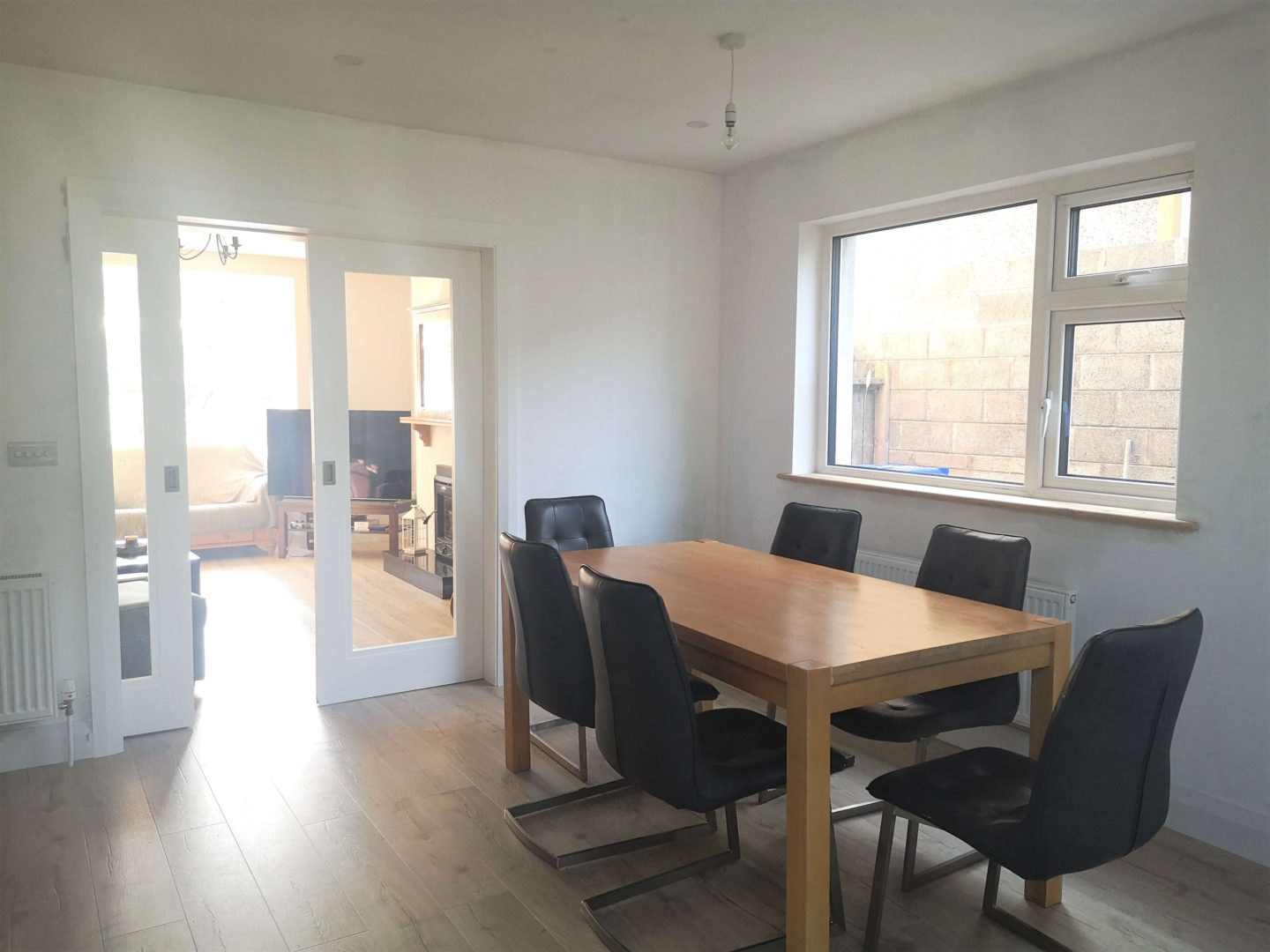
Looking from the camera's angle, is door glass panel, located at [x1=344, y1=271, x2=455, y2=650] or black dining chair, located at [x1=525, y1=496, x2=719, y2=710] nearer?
black dining chair, located at [x1=525, y1=496, x2=719, y2=710]

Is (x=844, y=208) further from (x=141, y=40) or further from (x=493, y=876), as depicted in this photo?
(x=493, y=876)

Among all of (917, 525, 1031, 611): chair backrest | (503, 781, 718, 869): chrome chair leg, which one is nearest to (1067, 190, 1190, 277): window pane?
(917, 525, 1031, 611): chair backrest

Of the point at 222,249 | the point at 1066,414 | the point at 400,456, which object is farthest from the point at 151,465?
the point at 222,249

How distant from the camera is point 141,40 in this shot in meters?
3.08

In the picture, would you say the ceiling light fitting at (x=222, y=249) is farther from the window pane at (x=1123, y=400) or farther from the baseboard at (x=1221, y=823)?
Result: the baseboard at (x=1221, y=823)

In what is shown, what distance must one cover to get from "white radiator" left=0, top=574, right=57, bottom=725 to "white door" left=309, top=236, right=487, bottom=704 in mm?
1024

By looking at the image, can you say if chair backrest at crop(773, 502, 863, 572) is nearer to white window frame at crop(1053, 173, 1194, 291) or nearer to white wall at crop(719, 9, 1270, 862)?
white wall at crop(719, 9, 1270, 862)

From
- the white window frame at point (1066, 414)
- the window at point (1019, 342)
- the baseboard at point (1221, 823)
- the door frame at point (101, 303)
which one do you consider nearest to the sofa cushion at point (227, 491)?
the door frame at point (101, 303)

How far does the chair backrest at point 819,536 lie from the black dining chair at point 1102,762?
1570 mm

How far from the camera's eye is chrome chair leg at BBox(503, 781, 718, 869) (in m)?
2.76

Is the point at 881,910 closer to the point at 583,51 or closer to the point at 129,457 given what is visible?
the point at 583,51

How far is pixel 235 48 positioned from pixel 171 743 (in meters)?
2.62

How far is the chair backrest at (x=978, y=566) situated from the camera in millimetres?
2945

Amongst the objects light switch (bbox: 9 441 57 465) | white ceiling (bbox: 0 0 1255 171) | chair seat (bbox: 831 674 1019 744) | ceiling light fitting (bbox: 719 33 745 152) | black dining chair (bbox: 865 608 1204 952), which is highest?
white ceiling (bbox: 0 0 1255 171)
